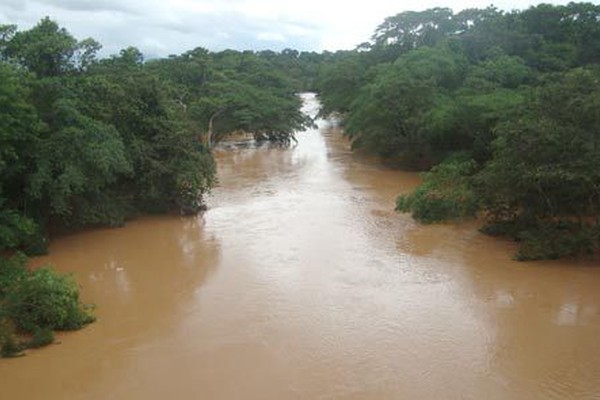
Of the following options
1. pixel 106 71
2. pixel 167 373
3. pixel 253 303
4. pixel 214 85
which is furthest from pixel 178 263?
pixel 214 85

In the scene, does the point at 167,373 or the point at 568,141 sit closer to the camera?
the point at 167,373

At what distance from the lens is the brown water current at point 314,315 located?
9430 millimetres

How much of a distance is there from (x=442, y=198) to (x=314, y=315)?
311 inches

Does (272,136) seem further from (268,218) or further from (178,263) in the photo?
(178,263)

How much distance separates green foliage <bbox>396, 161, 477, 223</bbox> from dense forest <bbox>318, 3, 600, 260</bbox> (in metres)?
0.03

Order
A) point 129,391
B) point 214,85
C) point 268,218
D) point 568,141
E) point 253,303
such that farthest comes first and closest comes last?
1. point 214,85
2. point 268,218
3. point 568,141
4. point 253,303
5. point 129,391

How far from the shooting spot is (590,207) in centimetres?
1522

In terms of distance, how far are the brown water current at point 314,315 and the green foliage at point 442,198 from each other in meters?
0.59

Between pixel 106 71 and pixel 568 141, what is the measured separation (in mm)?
14530

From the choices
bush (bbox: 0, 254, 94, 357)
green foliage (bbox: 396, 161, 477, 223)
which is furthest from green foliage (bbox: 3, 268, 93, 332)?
green foliage (bbox: 396, 161, 477, 223)

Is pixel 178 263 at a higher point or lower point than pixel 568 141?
lower

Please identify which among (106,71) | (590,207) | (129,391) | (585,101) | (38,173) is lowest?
(129,391)

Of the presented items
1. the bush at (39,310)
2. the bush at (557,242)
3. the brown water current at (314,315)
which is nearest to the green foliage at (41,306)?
the bush at (39,310)

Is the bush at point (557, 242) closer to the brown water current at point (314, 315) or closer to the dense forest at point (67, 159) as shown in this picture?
the brown water current at point (314, 315)
